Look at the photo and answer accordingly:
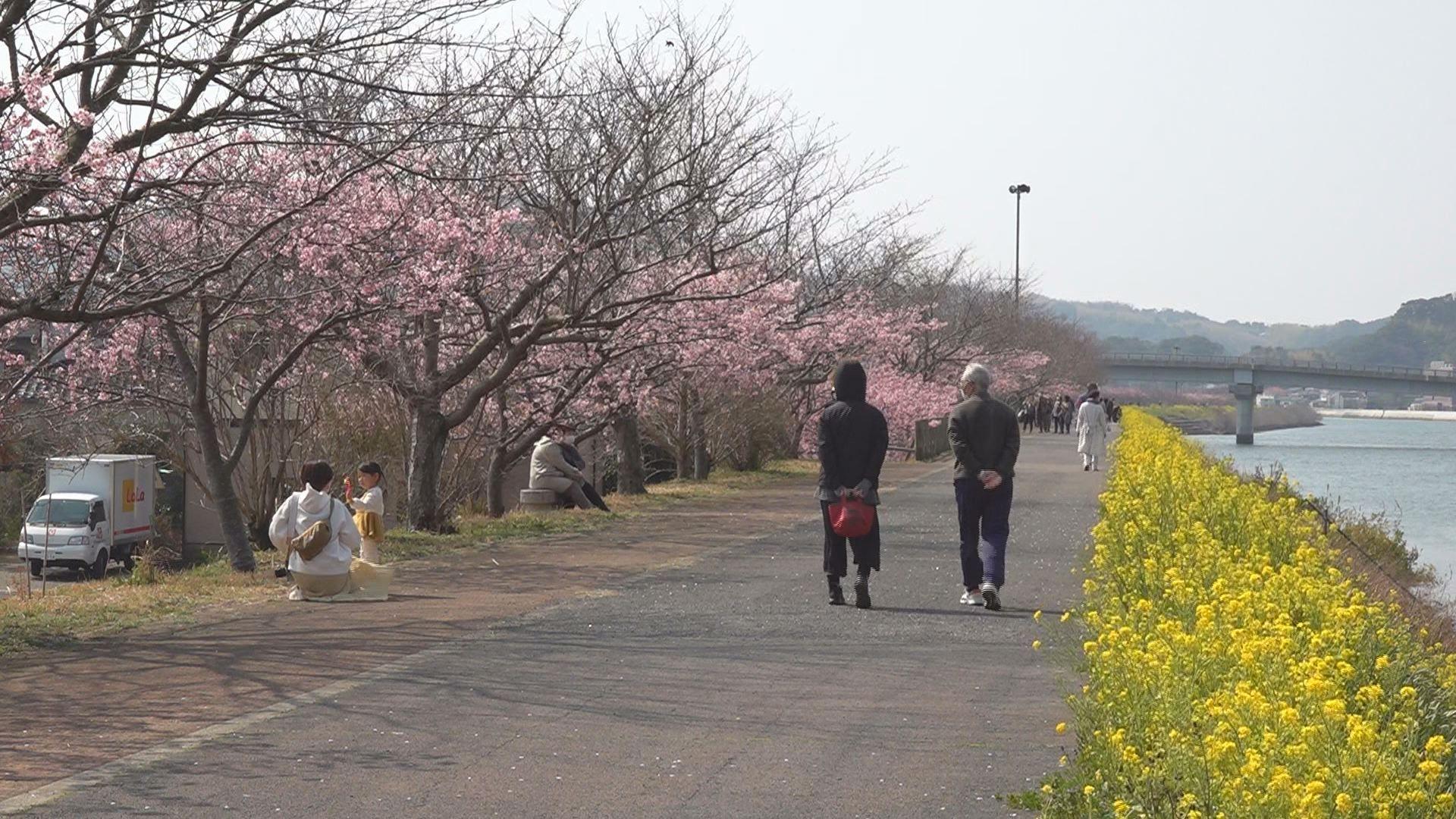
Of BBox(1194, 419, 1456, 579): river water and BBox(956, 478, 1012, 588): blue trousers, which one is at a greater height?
BBox(956, 478, 1012, 588): blue trousers

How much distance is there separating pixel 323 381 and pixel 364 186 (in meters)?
4.95

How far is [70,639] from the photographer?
1132 cm

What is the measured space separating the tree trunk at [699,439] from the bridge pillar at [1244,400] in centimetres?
7100

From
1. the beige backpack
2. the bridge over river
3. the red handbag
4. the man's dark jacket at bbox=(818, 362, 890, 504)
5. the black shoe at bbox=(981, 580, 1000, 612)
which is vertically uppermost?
the bridge over river

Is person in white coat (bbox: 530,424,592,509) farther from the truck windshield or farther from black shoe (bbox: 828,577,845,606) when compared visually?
the truck windshield

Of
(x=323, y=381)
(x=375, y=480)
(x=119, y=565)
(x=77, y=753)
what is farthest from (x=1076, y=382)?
(x=77, y=753)

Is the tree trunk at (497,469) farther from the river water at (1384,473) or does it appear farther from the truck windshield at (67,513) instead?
the truck windshield at (67,513)

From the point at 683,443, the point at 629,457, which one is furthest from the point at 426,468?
the point at 683,443

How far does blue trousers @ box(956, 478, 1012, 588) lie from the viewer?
12766 millimetres

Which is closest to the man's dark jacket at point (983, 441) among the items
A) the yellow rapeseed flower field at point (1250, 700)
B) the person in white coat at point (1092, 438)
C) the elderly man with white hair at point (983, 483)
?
the elderly man with white hair at point (983, 483)

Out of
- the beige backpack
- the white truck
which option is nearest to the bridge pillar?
the white truck

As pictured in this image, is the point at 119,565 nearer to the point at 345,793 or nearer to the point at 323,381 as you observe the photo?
the point at 323,381

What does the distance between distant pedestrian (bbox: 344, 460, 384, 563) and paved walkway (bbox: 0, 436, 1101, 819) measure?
1.28 metres

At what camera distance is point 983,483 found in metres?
12.9
